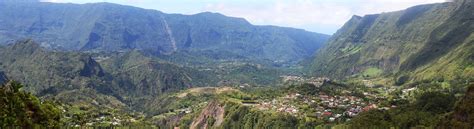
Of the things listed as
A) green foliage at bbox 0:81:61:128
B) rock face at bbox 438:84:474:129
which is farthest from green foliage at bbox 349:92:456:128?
green foliage at bbox 0:81:61:128

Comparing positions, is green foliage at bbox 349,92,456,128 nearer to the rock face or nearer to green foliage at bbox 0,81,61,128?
the rock face

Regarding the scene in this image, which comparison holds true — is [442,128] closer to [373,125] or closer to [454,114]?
[454,114]

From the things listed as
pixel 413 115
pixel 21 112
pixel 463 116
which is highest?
pixel 463 116

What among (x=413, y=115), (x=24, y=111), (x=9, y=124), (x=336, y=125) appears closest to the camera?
(x=9, y=124)

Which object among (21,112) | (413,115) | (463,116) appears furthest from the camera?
(413,115)

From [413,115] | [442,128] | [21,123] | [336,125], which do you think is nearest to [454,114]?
[442,128]

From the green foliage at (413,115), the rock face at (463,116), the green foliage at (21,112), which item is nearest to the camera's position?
the green foliage at (21,112)

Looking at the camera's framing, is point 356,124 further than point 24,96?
Yes

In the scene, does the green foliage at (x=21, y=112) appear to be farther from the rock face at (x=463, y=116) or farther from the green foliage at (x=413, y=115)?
the rock face at (x=463, y=116)

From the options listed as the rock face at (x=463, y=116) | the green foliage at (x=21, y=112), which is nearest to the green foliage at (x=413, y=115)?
the rock face at (x=463, y=116)

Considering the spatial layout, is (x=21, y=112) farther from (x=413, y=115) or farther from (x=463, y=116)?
(x=463, y=116)

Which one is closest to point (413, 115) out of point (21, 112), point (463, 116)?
point (463, 116)
